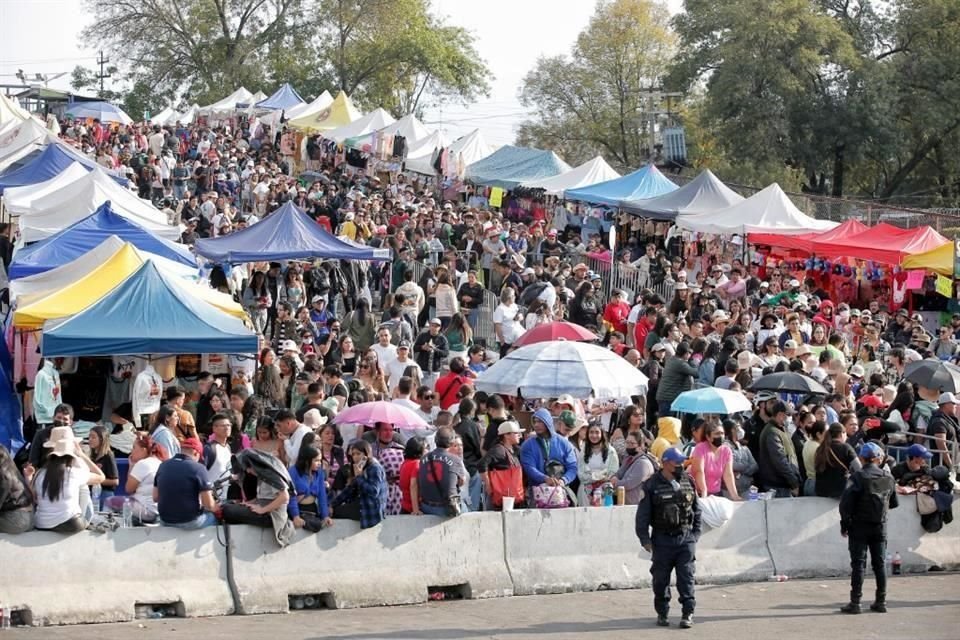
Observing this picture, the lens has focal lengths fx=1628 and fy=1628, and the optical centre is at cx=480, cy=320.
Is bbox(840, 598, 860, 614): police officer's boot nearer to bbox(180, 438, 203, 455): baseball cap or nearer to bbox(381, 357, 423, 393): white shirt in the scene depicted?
bbox(180, 438, 203, 455): baseball cap

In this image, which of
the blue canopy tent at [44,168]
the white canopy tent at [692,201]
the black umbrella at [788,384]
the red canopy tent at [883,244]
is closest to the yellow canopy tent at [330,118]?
the blue canopy tent at [44,168]

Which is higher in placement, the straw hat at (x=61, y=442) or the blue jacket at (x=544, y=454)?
the straw hat at (x=61, y=442)

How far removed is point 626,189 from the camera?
34.0 m

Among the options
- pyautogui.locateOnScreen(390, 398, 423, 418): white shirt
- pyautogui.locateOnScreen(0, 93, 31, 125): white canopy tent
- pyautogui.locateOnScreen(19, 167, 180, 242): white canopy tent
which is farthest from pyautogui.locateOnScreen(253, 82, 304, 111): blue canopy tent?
pyautogui.locateOnScreen(390, 398, 423, 418): white shirt

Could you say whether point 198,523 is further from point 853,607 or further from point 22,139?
point 22,139

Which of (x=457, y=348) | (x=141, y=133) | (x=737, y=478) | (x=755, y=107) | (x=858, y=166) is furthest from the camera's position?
(x=858, y=166)

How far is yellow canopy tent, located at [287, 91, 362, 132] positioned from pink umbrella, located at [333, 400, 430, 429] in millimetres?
36306

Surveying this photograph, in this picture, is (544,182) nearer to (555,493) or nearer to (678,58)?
(555,493)

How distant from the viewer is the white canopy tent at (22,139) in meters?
36.2

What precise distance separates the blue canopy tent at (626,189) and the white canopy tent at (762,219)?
9.89 ft

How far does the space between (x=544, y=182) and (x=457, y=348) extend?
16.5 metres

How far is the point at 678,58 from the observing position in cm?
6381

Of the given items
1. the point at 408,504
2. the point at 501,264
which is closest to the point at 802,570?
the point at 408,504

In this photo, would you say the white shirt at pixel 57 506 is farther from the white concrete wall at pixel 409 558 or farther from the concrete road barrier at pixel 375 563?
the concrete road barrier at pixel 375 563
